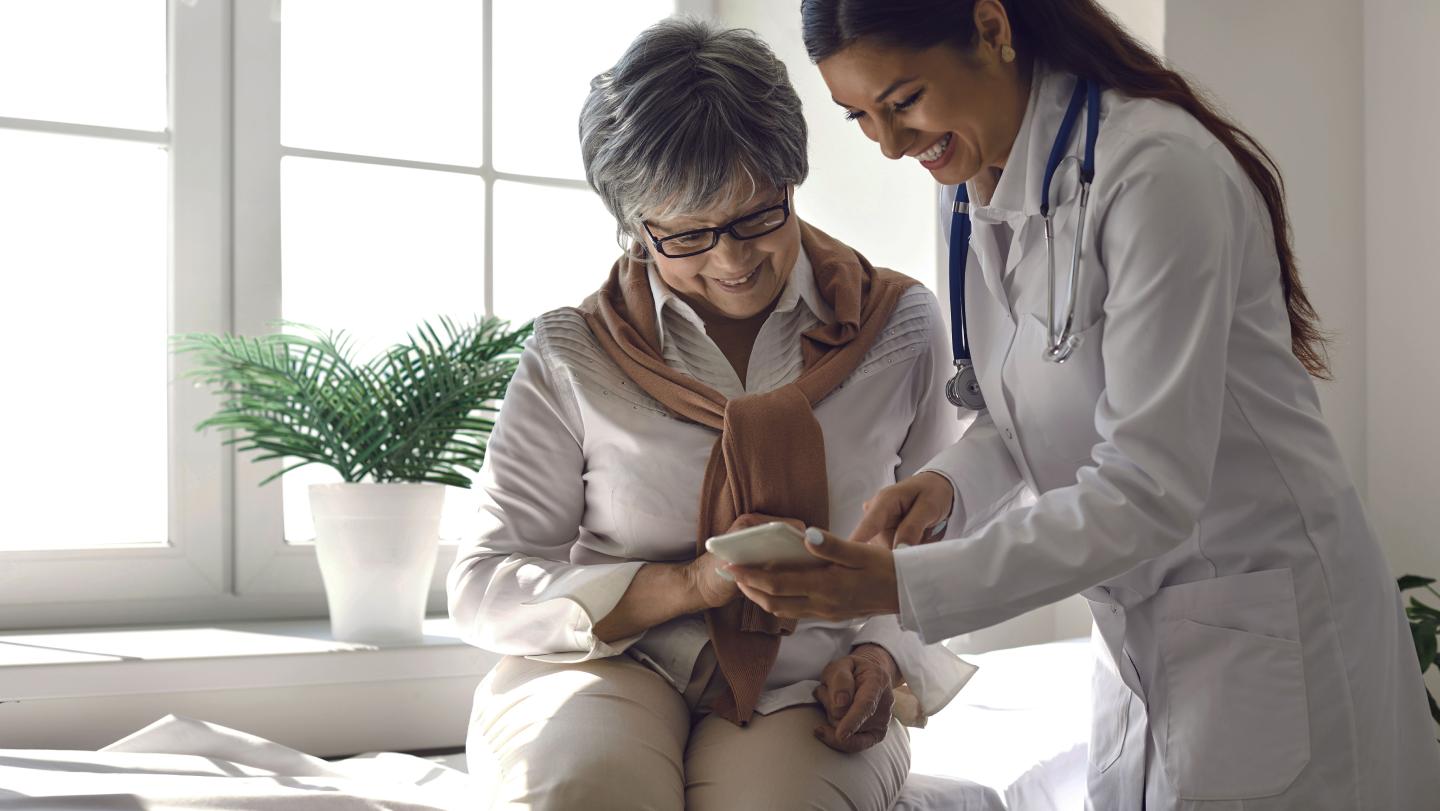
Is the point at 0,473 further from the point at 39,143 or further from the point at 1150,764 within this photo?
the point at 1150,764

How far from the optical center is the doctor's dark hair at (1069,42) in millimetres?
1173

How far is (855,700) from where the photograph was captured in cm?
139

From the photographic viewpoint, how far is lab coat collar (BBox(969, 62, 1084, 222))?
120cm

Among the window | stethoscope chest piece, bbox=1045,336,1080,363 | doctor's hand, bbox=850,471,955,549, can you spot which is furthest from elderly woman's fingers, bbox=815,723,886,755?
the window

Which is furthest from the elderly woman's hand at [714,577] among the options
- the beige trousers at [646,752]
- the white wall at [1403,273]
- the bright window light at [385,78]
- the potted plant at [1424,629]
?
the white wall at [1403,273]

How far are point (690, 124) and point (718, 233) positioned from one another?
0.14 metres

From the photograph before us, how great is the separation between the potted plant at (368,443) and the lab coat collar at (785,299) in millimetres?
495

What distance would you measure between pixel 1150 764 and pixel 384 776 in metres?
1.05

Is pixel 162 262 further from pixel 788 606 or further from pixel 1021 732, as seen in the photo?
pixel 1021 732

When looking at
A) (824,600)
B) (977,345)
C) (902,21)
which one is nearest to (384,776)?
(824,600)

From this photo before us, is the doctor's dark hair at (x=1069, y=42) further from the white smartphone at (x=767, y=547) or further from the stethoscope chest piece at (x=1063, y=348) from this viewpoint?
the white smartphone at (x=767, y=547)

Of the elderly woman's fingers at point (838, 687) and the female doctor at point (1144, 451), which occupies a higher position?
the female doctor at point (1144, 451)

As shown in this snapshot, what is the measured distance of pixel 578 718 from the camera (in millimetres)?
1349

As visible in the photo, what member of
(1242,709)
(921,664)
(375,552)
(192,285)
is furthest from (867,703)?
(192,285)
